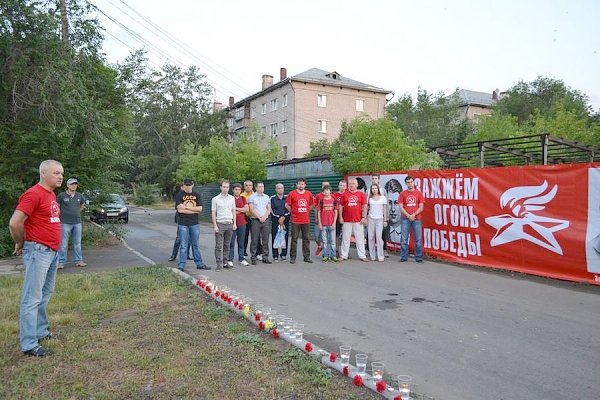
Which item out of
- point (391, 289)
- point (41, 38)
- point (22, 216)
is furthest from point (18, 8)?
point (391, 289)

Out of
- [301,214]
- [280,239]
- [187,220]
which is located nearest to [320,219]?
[301,214]

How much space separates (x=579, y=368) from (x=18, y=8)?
39.5 ft

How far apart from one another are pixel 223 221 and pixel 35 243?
5024 millimetres

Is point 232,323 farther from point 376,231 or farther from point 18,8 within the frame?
point 18,8

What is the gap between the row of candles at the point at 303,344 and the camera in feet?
12.2

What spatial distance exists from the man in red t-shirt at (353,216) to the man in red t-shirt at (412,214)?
2.92ft

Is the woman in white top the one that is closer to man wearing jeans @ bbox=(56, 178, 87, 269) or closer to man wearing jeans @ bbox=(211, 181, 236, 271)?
man wearing jeans @ bbox=(211, 181, 236, 271)

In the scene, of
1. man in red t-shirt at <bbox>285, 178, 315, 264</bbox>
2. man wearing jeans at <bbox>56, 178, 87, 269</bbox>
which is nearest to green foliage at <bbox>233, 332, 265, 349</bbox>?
man in red t-shirt at <bbox>285, 178, 315, 264</bbox>

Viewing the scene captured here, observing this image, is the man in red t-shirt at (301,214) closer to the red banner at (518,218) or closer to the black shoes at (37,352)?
the red banner at (518,218)

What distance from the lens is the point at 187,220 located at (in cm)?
950

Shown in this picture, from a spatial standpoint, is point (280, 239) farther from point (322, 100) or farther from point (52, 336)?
point (322, 100)

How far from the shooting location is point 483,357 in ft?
15.2

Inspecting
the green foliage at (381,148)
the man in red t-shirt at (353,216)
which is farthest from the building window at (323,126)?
the man in red t-shirt at (353,216)

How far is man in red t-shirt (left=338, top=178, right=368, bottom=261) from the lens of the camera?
35.3 ft
